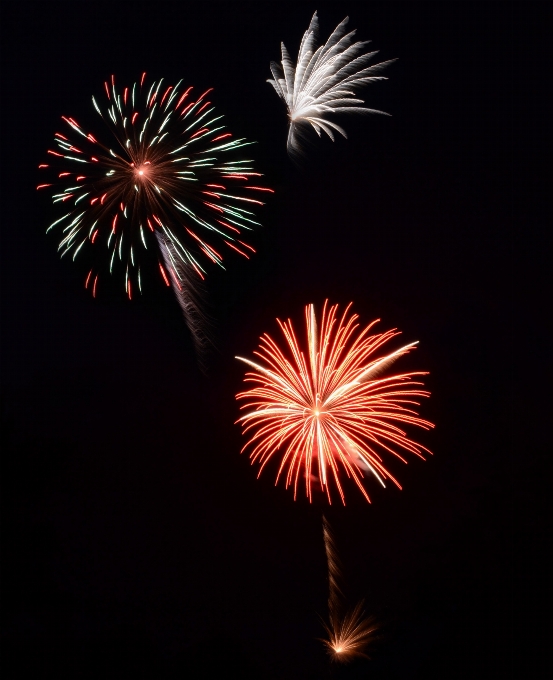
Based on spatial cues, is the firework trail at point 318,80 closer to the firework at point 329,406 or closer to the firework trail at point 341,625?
the firework at point 329,406

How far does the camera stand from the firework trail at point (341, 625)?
26.9 feet

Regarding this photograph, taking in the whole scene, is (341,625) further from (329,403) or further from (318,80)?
(318,80)

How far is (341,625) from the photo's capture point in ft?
28.2

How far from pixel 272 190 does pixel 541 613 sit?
8.82 meters

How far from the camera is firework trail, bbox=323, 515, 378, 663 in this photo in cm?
821

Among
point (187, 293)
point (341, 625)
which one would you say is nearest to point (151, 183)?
point (187, 293)

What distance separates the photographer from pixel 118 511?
10.0 metres

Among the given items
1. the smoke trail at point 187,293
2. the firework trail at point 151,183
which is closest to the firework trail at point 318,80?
the firework trail at point 151,183

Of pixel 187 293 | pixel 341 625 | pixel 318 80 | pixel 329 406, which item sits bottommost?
pixel 341 625

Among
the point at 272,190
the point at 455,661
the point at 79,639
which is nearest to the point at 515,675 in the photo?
the point at 455,661

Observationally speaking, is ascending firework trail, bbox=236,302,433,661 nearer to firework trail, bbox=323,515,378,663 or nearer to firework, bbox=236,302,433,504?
firework, bbox=236,302,433,504

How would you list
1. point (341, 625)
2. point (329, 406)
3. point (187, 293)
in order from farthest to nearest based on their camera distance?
point (187, 293), point (341, 625), point (329, 406)

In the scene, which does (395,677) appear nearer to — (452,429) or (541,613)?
(541,613)

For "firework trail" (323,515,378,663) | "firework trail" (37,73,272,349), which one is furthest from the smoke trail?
"firework trail" (323,515,378,663)
